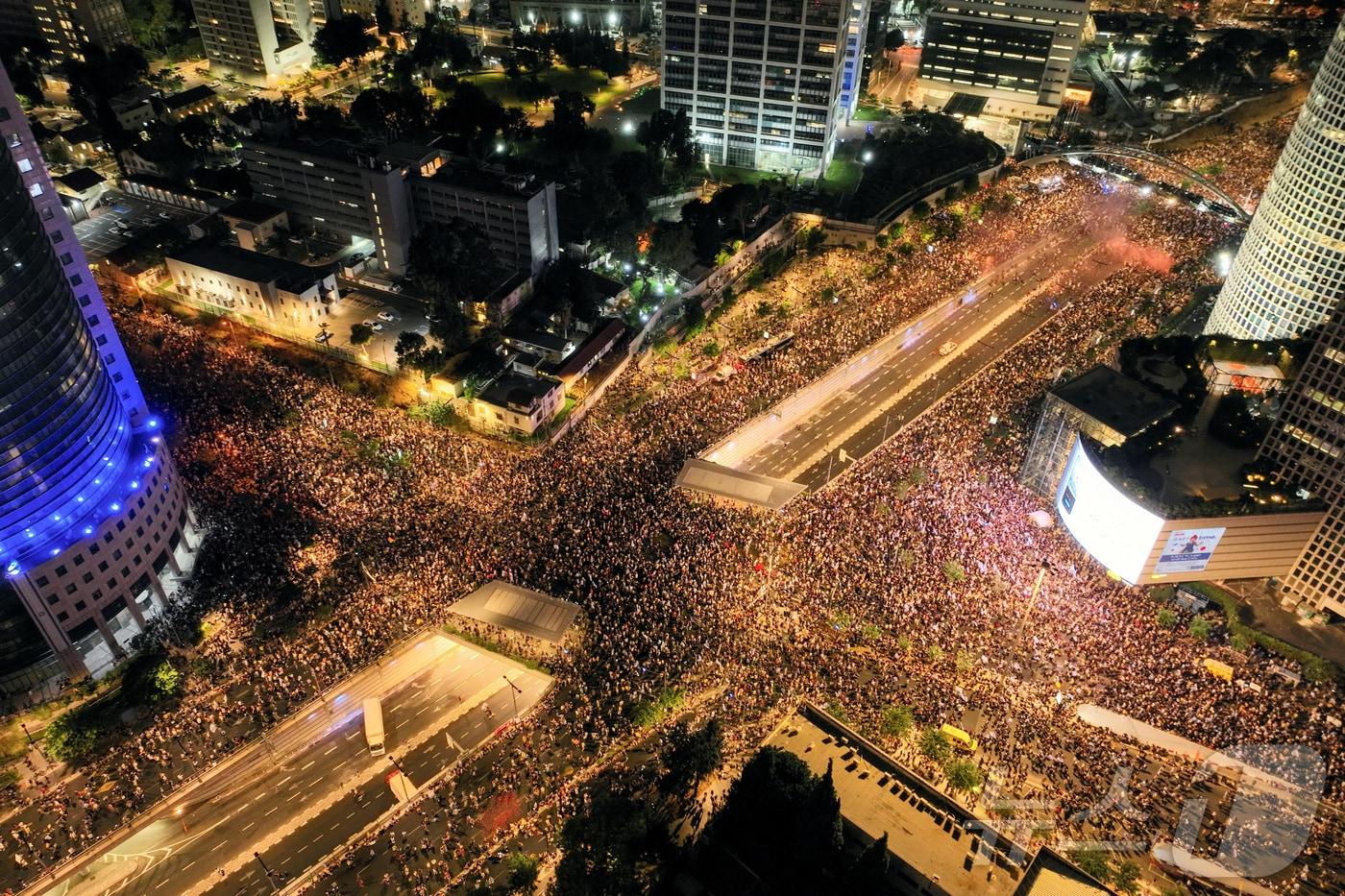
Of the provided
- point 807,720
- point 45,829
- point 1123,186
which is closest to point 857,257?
point 1123,186

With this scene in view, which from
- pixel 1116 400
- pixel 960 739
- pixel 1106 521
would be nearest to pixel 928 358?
pixel 1116 400

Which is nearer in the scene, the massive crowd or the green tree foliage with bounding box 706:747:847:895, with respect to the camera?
the green tree foliage with bounding box 706:747:847:895

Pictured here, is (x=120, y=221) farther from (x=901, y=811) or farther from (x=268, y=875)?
(x=901, y=811)

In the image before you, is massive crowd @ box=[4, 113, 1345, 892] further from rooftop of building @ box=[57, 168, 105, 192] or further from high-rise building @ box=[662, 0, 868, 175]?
high-rise building @ box=[662, 0, 868, 175]

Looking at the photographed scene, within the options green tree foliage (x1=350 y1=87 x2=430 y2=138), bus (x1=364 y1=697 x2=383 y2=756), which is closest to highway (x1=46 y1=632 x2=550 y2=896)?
bus (x1=364 y1=697 x2=383 y2=756)

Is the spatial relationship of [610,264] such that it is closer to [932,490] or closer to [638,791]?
[932,490]

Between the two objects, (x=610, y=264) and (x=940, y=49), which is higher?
(x=940, y=49)
